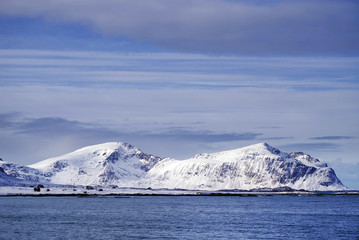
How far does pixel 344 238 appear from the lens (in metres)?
90.5

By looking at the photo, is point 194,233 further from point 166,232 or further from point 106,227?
point 106,227

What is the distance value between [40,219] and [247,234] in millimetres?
43702

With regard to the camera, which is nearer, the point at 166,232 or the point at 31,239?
the point at 31,239

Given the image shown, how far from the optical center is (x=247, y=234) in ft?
306

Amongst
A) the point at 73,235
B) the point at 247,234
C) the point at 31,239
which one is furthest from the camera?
the point at 247,234

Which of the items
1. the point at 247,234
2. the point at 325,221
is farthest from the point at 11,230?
the point at 325,221

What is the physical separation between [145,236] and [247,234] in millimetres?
16568

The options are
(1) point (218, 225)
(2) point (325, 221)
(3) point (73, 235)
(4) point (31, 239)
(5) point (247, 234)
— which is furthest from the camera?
(2) point (325, 221)

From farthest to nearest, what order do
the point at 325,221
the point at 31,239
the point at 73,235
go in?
the point at 325,221
the point at 73,235
the point at 31,239

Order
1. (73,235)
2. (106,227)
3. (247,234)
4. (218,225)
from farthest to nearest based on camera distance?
(218,225), (106,227), (247,234), (73,235)

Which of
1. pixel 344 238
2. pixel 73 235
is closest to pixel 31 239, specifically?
pixel 73 235

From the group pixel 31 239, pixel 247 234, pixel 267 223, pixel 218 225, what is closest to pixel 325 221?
pixel 267 223

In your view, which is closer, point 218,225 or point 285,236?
point 285,236

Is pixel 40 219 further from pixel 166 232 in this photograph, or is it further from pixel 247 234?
pixel 247 234
